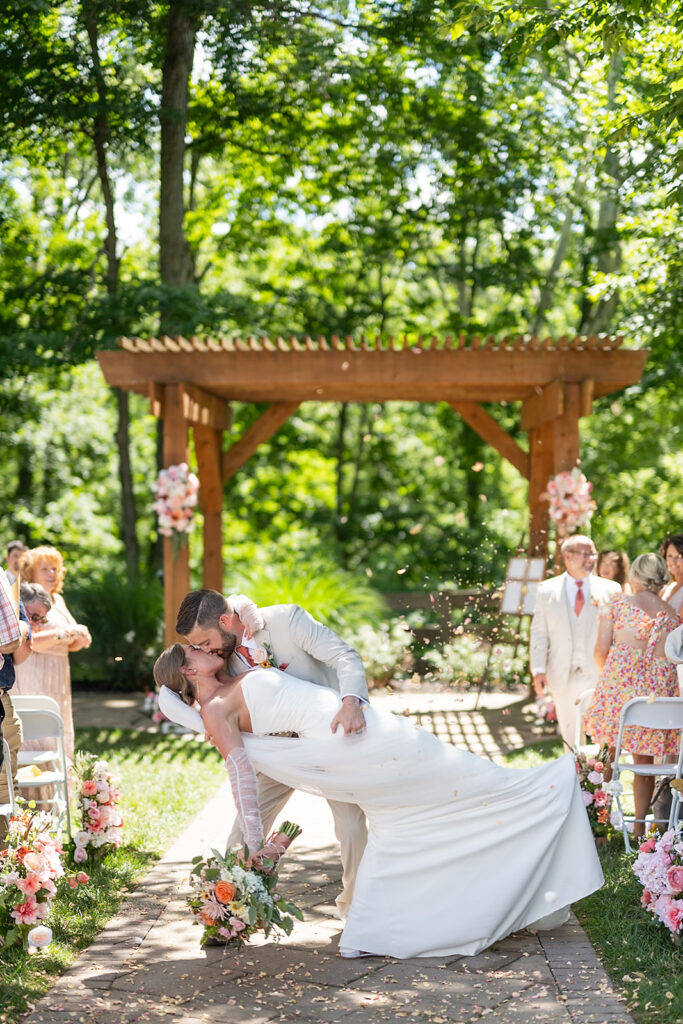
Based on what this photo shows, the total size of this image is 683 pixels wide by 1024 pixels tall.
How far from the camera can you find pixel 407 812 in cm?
423

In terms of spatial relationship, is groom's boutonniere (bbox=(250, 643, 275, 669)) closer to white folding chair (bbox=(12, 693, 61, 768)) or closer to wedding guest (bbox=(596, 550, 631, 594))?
white folding chair (bbox=(12, 693, 61, 768))

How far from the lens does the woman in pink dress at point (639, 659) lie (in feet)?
18.6

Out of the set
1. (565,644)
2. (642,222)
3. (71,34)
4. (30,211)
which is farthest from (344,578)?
(30,211)

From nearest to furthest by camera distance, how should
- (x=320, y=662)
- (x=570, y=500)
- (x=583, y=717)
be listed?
1. (x=320, y=662)
2. (x=583, y=717)
3. (x=570, y=500)

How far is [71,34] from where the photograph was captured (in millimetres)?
12133

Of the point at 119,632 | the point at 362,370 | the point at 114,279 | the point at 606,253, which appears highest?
the point at 606,253

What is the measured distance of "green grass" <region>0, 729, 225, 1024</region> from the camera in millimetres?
4039

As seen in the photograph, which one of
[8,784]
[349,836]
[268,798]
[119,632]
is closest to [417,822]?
[349,836]

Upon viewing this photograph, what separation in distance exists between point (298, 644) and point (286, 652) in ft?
0.22

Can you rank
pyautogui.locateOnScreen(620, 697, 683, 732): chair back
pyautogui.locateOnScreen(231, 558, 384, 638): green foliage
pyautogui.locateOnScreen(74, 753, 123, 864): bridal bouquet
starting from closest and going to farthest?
pyautogui.locateOnScreen(620, 697, 683, 732): chair back, pyautogui.locateOnScreen(74, 753, 123, 864): bridal bouquet, pyautogui.locateOnScreen(231, 558, 384, 638): green foliage

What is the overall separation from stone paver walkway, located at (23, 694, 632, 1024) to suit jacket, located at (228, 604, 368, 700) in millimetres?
1086

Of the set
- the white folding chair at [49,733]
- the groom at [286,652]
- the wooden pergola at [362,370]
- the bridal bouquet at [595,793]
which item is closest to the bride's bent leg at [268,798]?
the groom at [286,652]

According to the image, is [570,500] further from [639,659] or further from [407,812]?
[407,812]

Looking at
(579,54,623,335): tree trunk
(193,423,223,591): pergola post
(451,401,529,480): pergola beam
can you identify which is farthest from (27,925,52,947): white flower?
(579,54,623,335): tree trunk
